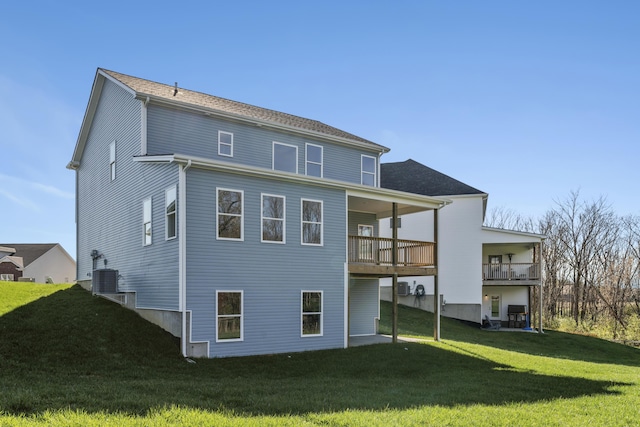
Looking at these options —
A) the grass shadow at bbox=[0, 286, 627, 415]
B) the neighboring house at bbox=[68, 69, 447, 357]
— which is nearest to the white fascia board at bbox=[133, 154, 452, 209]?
the neighboring house at bbox=[68, 69, 447, 357]

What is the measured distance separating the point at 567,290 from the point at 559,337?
16.6m

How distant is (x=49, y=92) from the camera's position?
1705 cm

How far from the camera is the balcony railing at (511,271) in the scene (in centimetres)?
2914

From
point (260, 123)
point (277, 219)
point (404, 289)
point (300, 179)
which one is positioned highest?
point (260, 123)

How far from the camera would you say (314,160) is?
19844 mm

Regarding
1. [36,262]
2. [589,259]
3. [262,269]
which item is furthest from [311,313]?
[36,262]

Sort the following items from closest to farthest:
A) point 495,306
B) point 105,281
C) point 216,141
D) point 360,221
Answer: point 105,281 → point 216,141 → point 360,221 → point 495,306

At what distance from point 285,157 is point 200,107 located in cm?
373

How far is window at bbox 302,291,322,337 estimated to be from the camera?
1570 cm

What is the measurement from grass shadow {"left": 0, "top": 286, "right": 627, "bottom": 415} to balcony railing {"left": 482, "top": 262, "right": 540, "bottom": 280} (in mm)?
14783

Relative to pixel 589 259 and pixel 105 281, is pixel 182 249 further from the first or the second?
pixel 589 259

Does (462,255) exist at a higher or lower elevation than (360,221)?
lower

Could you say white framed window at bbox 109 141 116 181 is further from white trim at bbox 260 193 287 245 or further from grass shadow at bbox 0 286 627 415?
white trim at bbox 260 193 287 245

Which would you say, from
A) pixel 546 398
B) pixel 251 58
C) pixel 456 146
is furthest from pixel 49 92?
pixel 456 146
